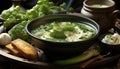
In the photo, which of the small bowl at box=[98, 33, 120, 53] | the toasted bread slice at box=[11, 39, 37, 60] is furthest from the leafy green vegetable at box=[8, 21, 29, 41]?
the small bowl at box=[98, 33, 120, 53]

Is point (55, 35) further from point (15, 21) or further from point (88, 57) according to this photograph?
point (15, 21)

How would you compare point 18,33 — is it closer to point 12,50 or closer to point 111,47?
point 12,50

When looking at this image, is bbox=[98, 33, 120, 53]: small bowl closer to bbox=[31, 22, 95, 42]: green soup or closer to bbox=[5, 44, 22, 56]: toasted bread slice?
bbox=[31, 22, 95, 42]: green soup

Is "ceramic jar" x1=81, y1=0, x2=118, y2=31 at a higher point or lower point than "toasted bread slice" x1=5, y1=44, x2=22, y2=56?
higher

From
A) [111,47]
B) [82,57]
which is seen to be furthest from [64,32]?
[111,47]

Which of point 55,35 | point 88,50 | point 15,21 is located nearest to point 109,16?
point 88,50

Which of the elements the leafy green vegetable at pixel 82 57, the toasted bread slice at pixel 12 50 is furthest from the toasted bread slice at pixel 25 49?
the leafy green vegetable at pixel 82 57

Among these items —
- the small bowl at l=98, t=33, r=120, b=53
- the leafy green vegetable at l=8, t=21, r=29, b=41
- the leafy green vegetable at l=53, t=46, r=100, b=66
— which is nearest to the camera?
the leafy green vegetable at l=53, t=46, r=100, b=66

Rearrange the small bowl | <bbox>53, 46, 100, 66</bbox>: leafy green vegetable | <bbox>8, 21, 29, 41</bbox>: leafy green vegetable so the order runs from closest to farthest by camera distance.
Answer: <bbox>53, 46, 100, 66</bbox>: leafy green vegetable, the small bowl, <bbox>8, 21, 29, 41</bbox>: leafy green vegetable
